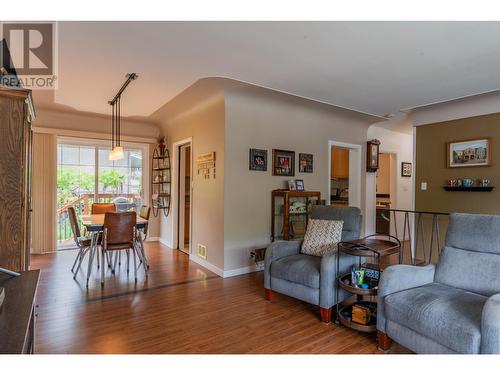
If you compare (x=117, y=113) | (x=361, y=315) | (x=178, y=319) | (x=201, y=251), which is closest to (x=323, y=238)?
(x=361, y=315)

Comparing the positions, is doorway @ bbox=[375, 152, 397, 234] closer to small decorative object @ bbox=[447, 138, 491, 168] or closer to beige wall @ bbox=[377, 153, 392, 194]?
beige wall @ bbox=[377, 153, 392, 194]

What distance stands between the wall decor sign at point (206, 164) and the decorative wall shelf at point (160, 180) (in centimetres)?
138

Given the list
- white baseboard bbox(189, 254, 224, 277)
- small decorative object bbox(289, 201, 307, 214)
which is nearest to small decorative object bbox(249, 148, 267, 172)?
small decorative object bbox(289, 201, 307, 214)

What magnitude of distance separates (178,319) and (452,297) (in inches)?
83.5

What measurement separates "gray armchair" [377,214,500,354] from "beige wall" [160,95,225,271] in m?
2.30

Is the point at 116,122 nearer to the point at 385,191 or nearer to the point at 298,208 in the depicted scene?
the point at 298,208

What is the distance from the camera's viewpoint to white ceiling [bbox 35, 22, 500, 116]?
2.19 metres

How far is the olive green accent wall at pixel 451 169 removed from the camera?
402 centimetres

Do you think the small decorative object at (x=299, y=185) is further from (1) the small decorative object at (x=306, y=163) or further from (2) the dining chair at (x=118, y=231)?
(2) the dining chair at (x=118, y=231)

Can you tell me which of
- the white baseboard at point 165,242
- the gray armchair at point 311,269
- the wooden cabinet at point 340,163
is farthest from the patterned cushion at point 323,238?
the wooden cabinet at point 340,163

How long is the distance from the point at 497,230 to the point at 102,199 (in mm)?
5886
